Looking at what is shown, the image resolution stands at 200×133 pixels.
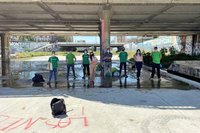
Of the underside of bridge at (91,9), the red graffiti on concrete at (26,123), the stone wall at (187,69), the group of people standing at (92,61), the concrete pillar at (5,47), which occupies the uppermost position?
the underside of bridge at (91,9)

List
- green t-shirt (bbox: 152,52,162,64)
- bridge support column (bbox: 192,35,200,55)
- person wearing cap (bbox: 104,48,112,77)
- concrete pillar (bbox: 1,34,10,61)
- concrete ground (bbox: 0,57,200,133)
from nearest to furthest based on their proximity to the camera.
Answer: concrete ground (bbox: 0,57,200,133) < green t-shirt (bbox: 152,52,162,64) < person wearing cap (bbox: 104,48,112,77) < concrete pillar (bbox: 1,34,10,61) < bridge support column (bbox: 192,35,200,55)

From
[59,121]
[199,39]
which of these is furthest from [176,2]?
[199,39]

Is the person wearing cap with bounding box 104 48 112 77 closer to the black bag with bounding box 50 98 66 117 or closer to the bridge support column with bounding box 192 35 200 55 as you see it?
the black bag with bounding box 50 98 66 117

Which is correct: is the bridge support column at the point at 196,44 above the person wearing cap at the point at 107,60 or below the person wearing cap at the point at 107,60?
above

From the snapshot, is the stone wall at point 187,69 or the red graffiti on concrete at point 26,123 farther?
the stone wall at point 187,69

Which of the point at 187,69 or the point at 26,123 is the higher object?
the point at 187,69

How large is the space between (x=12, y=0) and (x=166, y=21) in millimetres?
14062

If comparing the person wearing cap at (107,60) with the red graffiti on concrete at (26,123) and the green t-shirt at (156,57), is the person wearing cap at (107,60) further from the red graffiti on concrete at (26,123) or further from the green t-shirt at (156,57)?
the red graffiti on concrete at (26,123)

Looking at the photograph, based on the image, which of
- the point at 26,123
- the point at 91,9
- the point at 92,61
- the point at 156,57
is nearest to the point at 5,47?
→ the point at 91,9

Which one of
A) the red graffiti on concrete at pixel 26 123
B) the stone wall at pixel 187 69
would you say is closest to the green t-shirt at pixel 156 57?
the stone wall at pixel 187 69

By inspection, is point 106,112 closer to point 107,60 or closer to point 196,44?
point 107,60

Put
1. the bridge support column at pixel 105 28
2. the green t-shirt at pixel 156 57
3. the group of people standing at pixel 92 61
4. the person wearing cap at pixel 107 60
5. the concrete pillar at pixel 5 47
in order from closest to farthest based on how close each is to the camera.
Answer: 1. the group of people standing at pixel 92 61
2. the green t-shirt at pixel 156 57
3. the person wearing cap at pixel 107 60
4. the bridge support column at pixel 105 28
5. the concrete pillar at pixel 5 47

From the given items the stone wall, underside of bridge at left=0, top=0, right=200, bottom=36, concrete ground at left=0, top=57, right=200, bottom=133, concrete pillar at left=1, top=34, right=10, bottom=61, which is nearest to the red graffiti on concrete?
concrete ground at left=0, top=57, right=200, bottom=133

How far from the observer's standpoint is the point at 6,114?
4.26 meters
